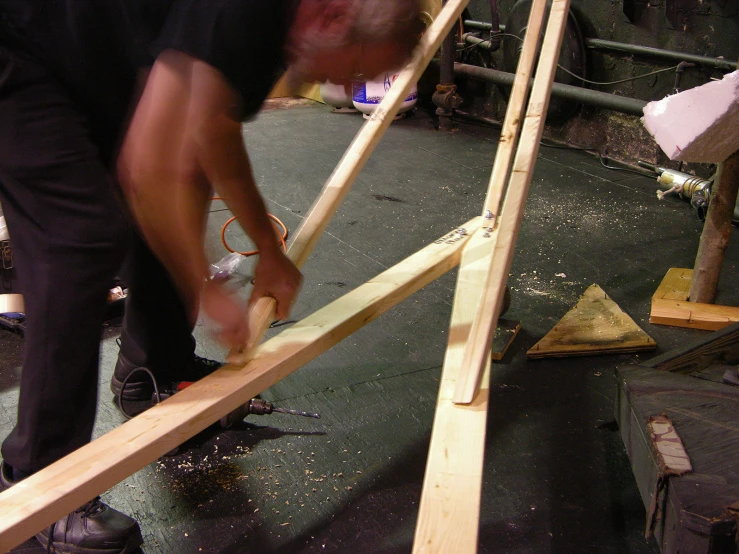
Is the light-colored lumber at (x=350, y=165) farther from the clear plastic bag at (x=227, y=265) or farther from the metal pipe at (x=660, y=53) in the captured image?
the metal pipe at (x=660, y=53)

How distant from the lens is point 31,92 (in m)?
1.26

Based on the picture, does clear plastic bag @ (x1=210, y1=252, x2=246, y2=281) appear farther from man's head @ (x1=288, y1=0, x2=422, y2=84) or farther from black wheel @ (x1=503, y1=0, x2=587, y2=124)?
black wheel @ (x1=503, y1=0, x2=587, y2=124)

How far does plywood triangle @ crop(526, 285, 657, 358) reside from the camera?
2176mm

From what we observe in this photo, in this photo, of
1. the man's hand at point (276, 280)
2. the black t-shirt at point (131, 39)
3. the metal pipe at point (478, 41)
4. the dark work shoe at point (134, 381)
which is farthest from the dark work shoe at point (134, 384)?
the metal pipe at point (478, 41)

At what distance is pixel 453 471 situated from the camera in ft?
3.88

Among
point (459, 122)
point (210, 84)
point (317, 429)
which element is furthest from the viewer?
point (459, 122)

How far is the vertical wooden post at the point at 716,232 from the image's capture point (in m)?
2.28

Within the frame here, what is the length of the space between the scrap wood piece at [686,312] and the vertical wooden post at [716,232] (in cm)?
5

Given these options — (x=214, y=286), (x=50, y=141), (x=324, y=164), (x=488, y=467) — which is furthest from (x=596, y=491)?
(x=324, y=164)

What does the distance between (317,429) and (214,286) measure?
2.25 feet

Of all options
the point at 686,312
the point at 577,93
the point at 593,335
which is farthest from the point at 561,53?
the point at 593,335

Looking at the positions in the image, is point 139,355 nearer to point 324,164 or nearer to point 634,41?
point 324,164

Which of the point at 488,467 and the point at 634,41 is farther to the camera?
the point at 634,41

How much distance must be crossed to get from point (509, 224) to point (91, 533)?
1.11m
